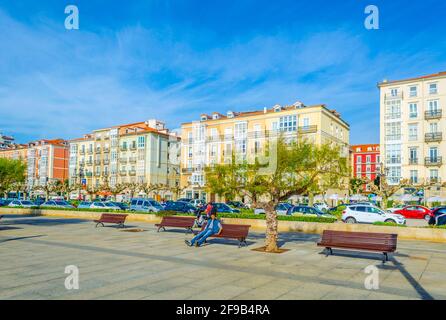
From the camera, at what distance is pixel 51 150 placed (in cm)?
9100

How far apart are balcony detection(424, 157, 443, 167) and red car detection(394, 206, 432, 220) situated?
1690cm

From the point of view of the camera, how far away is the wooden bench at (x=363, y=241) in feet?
37.3

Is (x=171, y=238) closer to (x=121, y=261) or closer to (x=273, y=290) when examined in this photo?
(x=121, y=261)

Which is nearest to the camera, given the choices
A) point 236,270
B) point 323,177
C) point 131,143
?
point 236,270

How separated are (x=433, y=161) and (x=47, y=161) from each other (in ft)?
272

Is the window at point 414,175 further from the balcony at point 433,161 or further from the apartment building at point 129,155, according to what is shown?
the apartment building at point 129,155

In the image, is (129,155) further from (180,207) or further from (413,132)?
(413,132)

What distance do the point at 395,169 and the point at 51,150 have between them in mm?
77474

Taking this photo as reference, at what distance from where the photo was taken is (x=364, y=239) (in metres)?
11.9

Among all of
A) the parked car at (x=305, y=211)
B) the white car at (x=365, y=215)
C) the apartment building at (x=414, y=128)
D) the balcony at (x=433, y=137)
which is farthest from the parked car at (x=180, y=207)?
the balcony at (x=433, y=137)

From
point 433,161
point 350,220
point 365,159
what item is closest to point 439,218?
point 350,220

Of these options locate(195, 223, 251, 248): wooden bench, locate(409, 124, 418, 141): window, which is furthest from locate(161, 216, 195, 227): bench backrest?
locate(409, 124, 418, 141): window

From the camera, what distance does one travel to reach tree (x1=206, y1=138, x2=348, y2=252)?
42.9 ft
